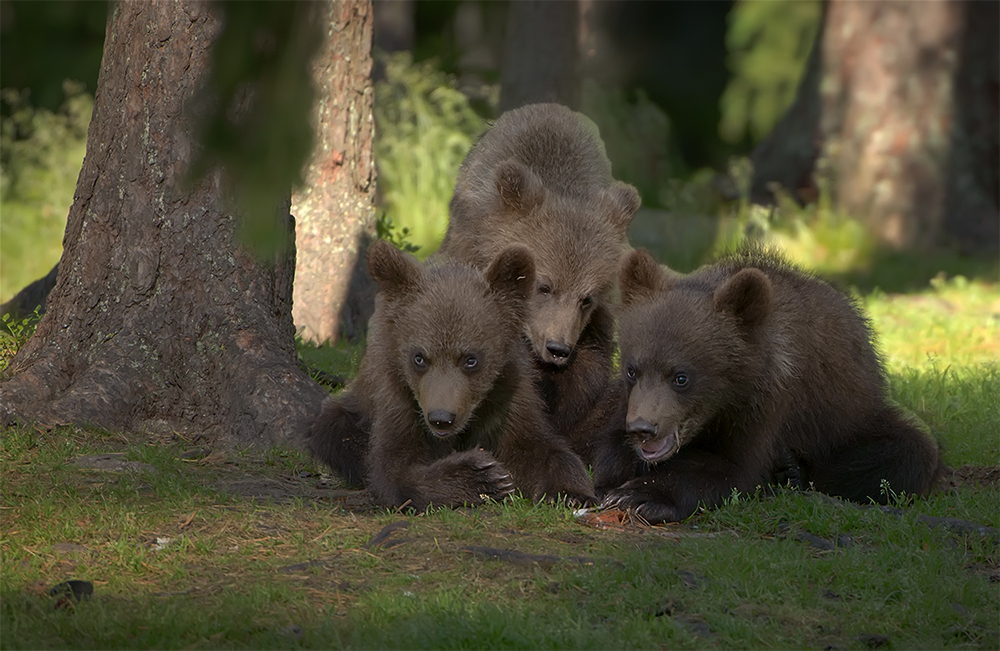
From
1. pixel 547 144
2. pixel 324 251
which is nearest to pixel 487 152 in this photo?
pixel 547 144

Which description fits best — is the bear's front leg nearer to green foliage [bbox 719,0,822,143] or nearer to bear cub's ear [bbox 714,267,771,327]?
bear cub's ear [bbox 714,267,771,327]

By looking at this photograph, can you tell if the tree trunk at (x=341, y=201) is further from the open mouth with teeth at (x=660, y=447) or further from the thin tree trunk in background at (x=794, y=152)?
the thin tree trunk in background at (x=794, y=152)

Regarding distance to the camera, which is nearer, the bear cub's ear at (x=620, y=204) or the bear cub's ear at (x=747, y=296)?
the bear cub's ear at (x=747, y=296)

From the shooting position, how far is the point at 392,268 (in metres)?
5.37

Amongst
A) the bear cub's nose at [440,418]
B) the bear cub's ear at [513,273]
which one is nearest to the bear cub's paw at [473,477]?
the bear cub's nose at [440,418]

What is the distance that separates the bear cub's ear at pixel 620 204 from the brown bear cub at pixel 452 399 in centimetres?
149

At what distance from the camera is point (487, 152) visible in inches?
291

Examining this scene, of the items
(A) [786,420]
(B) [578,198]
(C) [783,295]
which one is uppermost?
(B) [578,198]

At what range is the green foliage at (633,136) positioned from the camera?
11.5 m

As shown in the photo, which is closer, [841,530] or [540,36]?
[841,530]

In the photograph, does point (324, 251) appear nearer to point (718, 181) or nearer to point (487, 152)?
point (487, 152)

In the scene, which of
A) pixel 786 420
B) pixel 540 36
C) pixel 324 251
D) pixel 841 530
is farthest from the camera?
pixel 540 36

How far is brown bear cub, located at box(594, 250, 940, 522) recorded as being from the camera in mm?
5152

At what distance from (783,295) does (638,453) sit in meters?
1.14
